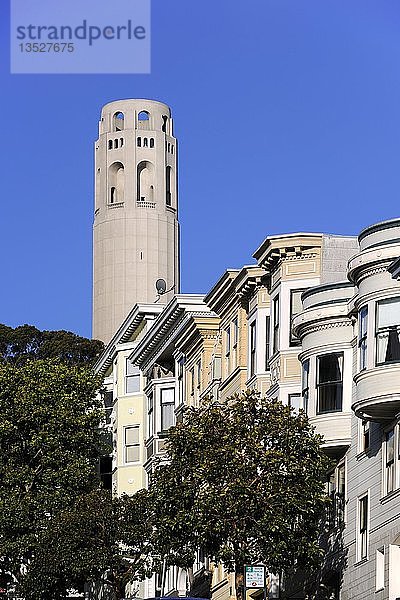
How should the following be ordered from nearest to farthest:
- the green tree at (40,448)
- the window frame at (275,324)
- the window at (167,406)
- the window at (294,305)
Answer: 1. the window at (294,305)
2. the window frame at (275,324)
3. the window at (167,406)
4. the green tree at (40,448)

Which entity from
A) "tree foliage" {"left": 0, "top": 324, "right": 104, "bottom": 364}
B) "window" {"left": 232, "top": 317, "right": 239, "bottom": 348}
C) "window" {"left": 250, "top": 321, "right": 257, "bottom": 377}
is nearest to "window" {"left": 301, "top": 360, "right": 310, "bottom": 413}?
"window" {"left": 250, "top": 321, "right": 257, "bottom": 377}

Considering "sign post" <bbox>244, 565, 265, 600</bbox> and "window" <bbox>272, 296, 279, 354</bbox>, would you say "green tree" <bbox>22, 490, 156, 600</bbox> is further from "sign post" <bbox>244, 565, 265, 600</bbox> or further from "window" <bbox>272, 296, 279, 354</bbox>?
"sign post" <bbox>244, 565, 265, 600</bbox>

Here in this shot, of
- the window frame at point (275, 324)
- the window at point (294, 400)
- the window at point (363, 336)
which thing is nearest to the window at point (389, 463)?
the window at point (363, 336)

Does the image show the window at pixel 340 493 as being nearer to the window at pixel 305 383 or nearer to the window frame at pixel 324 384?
the window frame at pixel 324 384

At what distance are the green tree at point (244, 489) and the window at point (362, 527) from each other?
141cm

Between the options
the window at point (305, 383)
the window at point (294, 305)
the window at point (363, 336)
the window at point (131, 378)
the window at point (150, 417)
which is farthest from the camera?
the window at point (131, 378)

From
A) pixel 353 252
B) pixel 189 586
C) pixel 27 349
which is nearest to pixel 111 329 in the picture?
pixel 27 349

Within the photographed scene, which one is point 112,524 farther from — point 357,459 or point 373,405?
point 373,405

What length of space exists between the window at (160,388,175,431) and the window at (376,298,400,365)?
33.2 meters

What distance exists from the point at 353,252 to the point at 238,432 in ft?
36.5

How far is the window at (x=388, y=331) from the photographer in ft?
150

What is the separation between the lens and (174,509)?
47.9 meters

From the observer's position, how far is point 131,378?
298 ft

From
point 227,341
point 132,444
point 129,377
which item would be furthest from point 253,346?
point 129,377
